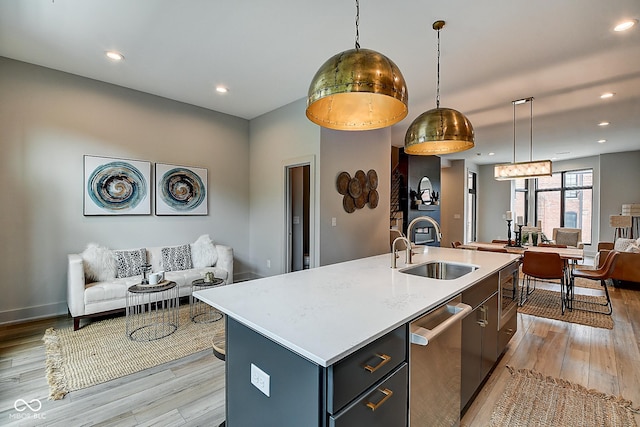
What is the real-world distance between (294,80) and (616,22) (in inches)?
118

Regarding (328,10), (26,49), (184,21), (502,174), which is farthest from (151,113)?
(502,174)

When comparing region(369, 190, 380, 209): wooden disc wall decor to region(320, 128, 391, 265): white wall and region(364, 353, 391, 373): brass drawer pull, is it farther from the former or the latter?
region(364, 353, 391, 373): brass drawer pull

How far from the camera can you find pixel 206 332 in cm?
312

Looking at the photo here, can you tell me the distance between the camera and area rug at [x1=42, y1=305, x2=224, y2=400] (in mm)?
2271

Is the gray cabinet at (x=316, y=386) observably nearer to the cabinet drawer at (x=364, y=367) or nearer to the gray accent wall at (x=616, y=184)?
the cabinet drawer at (x=364, y=367)

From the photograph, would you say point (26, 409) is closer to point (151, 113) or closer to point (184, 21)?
point (184, 21)

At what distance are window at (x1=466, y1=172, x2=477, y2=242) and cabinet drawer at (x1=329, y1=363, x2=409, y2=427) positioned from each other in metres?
9.13

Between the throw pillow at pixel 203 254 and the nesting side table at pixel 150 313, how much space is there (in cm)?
62

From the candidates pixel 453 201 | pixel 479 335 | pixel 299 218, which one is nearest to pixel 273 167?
pixel 299 218

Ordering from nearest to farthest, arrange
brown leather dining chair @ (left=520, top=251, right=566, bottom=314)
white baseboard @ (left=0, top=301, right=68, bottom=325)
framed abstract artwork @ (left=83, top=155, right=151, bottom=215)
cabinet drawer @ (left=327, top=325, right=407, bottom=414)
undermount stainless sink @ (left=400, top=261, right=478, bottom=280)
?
cabinet drawer @ (left=327, top=325, right=407, bottom=414), undermount stainless sink @ (left=400, top=261, right=478, bottom=280), white baseboard @ (left=0, top=301, right=68, bottom=325), framed abstract artwork @ (left=83, top=155, right=151, bottom=215), brown leather dining chair @ (left=520, top=251, right=566, bottom=314)

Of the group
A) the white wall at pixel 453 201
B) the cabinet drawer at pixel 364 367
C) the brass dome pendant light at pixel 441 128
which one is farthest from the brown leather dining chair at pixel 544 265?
the white wall at pixel 453 201

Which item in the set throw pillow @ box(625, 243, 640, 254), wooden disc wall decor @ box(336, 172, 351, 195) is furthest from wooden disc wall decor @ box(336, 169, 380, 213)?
throw pillow @ box(625, 243, 640, 254)

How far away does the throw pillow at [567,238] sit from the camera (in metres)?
6.78

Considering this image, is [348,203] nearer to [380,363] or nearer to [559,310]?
[559,310]
